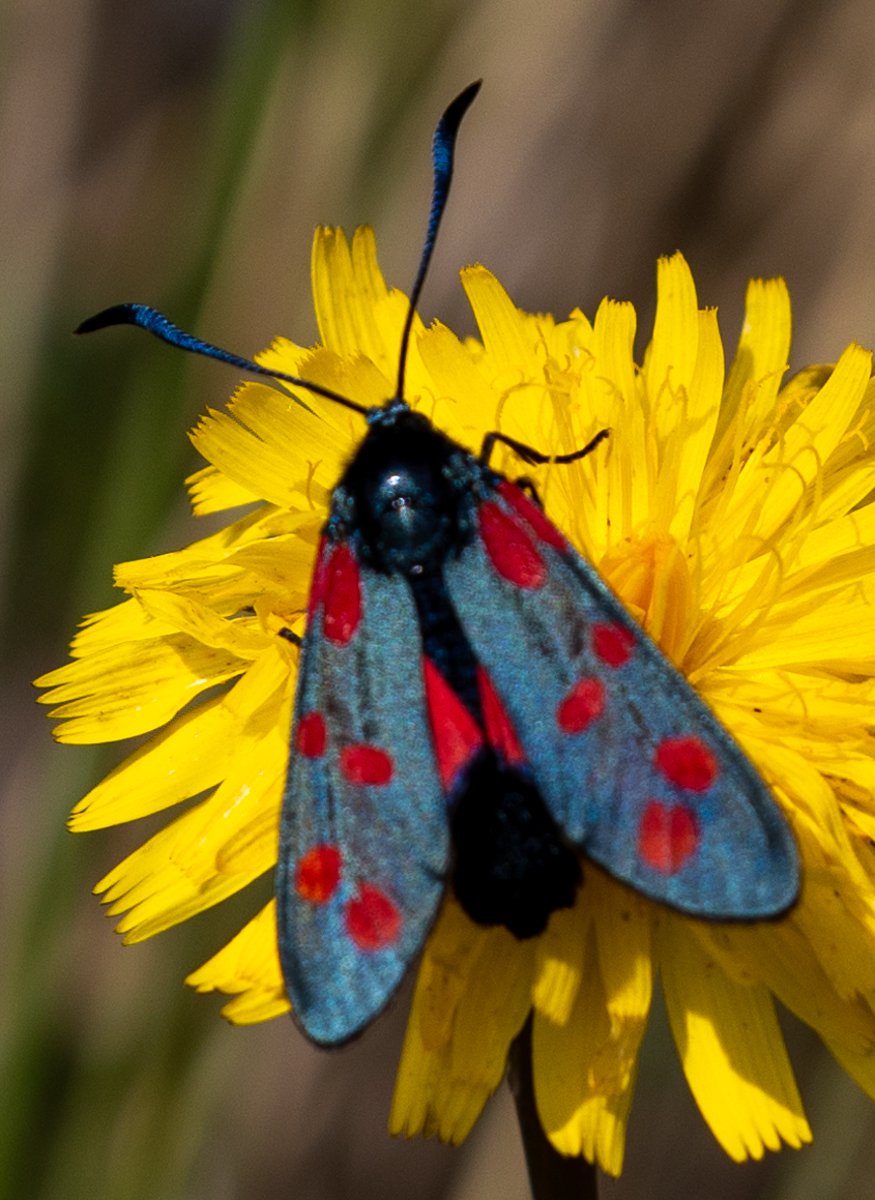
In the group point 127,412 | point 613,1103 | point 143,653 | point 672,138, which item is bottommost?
point 613,1103

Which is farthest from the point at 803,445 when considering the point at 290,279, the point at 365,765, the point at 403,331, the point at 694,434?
the point at 290,279

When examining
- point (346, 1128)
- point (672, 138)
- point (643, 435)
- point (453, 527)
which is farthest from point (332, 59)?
point (346, 1128)

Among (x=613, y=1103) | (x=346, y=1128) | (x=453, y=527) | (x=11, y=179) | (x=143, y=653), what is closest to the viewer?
(x=613, y=1103)

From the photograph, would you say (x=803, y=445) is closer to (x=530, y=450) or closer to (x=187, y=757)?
(x=530, y=450)

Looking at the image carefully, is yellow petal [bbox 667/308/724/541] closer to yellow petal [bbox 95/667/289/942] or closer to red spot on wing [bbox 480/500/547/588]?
red spot on wing [bbox 480/500/547/588]

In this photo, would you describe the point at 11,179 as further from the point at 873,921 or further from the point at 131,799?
the point at 873,921

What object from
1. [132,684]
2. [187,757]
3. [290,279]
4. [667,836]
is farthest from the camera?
[290,279]

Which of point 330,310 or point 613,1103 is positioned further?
point 330,310
